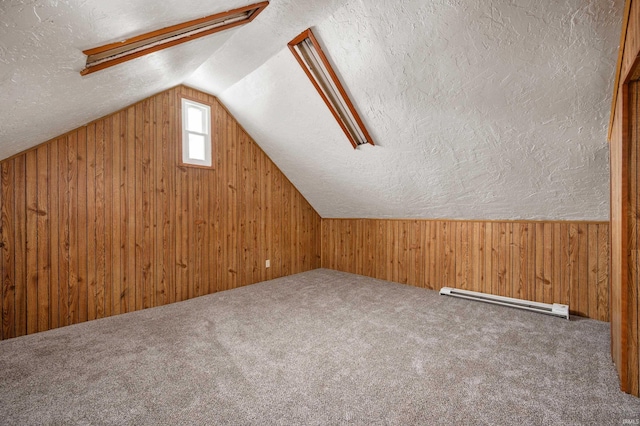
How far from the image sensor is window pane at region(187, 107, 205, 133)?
3.26 meters

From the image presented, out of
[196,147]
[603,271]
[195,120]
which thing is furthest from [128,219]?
[603,271]

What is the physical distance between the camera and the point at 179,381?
161 centimetres

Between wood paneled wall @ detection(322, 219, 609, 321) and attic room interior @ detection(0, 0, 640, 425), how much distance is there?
0.02 m

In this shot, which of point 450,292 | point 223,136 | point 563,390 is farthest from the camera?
point 223,136

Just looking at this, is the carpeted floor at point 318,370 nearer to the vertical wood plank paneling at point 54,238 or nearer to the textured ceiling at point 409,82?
the vertical wood plank paneling at point 54,238

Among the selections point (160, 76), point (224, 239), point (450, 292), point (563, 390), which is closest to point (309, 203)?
point (224, 239)

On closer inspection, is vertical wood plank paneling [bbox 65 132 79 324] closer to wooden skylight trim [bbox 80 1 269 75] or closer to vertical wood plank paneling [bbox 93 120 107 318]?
vertical wood plank paneling [bbox 93 120 107 318]

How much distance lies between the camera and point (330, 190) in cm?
399

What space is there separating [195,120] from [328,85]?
179cm

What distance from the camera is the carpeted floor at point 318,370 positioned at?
135 centimetres

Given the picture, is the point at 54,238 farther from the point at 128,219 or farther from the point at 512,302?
the point at 512,302

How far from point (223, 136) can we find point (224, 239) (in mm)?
1305

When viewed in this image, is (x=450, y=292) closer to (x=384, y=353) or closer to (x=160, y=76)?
(x=384, y=353)

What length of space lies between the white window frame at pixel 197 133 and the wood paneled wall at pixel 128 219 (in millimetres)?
78
